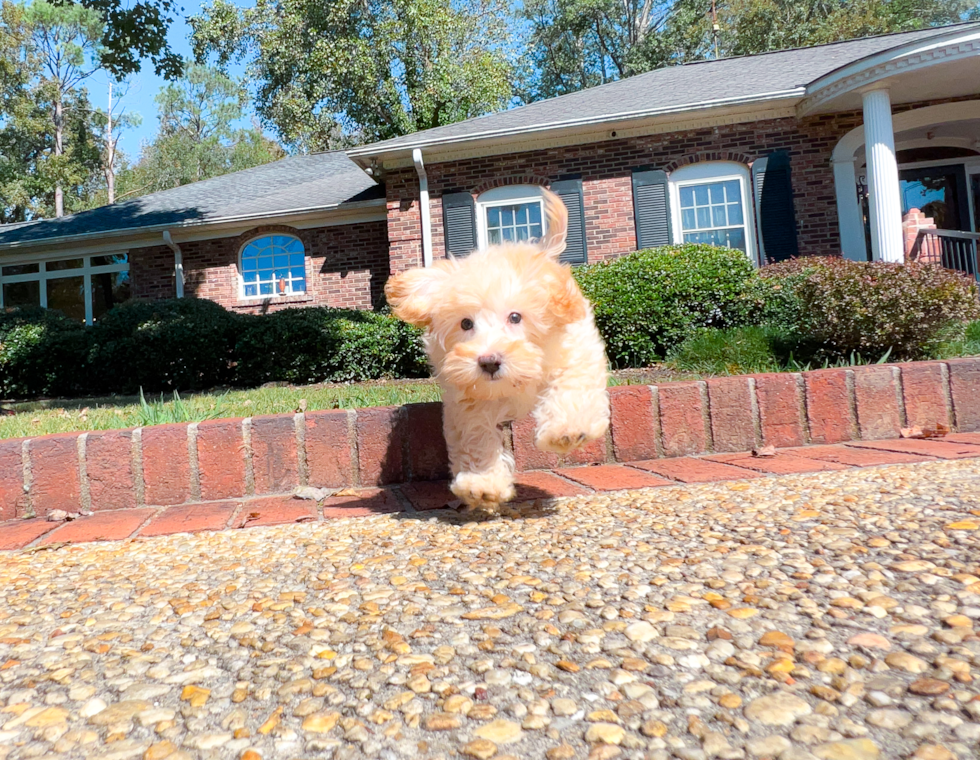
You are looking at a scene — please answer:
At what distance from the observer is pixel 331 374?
905 centimetres

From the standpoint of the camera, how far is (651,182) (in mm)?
11875

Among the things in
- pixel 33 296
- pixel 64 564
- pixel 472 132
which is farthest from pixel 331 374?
pixel 33 296

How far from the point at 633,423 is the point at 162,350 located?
756 centimetres

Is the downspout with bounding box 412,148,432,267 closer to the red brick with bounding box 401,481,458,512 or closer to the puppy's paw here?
the red brick with bounding box 401,481,458,512

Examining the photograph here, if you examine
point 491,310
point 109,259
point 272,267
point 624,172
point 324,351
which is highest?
point 109,259

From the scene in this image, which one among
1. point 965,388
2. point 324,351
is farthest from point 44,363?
point 965,388

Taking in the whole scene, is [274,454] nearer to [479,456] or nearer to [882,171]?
[479,456]

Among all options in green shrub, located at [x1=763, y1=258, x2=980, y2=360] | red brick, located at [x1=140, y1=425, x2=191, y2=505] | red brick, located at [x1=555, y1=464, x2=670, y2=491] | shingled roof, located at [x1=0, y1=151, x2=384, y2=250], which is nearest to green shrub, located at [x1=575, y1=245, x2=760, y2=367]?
green shrub, located at [x1=763, y1=258, x2=980, y2=360]

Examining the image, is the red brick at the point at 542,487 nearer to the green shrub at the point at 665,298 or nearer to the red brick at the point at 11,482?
the red brick at the point at 11,482

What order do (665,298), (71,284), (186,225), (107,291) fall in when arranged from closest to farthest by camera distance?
(665,298)
(186,225)
(107,291)
(71,284)

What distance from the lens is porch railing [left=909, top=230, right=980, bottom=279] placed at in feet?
34.8

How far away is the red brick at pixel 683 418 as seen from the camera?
12.3 feet

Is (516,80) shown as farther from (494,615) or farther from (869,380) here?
(494,615)

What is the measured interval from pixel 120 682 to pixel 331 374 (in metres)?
7.75
